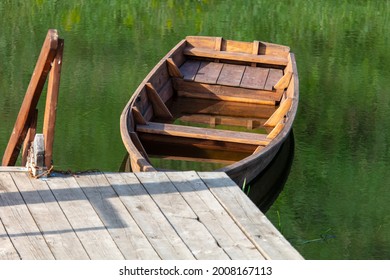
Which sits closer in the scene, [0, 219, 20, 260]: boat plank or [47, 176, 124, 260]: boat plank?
[0, 219, 20, 260]: boat plank

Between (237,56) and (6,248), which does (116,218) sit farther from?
(237,56)

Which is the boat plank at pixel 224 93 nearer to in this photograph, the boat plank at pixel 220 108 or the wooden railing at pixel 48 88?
the boat plank at pixel 220 108

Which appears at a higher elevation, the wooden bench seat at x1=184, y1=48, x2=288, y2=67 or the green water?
the wooden bench seat at x1=184, y1=48, x2=288, y2=67

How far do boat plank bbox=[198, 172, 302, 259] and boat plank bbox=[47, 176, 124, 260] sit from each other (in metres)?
0.93

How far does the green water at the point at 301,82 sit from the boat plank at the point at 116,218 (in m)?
2.17

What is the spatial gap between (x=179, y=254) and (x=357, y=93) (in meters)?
7.82

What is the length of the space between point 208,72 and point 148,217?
6550 millimetres

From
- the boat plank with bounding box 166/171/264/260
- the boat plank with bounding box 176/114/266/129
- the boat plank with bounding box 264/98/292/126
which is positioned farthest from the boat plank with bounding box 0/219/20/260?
the boat plank with bounding box 176/114/266/129

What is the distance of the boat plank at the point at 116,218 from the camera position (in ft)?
20.3

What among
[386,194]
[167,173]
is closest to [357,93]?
[386,194]

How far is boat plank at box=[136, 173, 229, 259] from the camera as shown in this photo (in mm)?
6273

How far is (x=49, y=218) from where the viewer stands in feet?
21.5

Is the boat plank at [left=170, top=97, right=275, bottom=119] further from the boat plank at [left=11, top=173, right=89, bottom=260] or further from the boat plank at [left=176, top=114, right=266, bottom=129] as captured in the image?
the boat plank at [left=11, top=173, right=89, bottom=260]

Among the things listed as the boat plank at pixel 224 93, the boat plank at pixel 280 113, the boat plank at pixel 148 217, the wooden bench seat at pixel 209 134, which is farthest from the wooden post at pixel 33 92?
the boat plank at pixel 224 93
